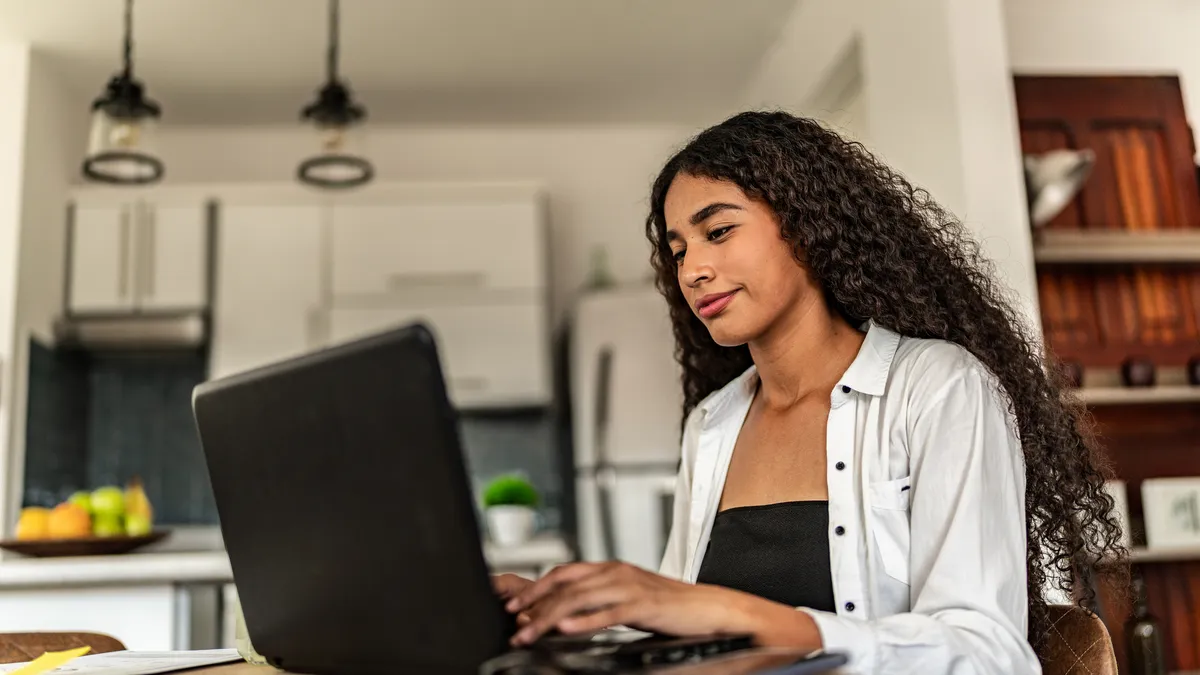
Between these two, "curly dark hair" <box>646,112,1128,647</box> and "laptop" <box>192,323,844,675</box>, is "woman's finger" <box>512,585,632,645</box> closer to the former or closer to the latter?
"laptop" <box>192,323,844,675</box>

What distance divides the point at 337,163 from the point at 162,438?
75.4 inches

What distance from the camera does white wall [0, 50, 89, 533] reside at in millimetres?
3701

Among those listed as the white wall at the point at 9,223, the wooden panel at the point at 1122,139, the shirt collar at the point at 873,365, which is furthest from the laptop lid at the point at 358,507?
the white wall at the point at 9,223

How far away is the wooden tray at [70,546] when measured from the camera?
114 inches

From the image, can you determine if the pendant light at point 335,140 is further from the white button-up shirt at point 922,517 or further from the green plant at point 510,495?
the white button-up shirt at point 922,517

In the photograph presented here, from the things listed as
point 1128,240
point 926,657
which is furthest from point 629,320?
point 926,657

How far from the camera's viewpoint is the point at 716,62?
4.30 meters

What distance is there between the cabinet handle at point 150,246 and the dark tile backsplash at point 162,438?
1.50 feet

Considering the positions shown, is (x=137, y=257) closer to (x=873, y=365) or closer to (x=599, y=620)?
(x=873, y=365)

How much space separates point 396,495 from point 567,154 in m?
4.31

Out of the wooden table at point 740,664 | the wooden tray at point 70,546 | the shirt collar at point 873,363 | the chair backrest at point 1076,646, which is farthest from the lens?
the wooden tray at point 70,546

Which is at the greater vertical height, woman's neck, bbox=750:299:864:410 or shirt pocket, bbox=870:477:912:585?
Answer: woman's neck, bbox=750:299:864:410

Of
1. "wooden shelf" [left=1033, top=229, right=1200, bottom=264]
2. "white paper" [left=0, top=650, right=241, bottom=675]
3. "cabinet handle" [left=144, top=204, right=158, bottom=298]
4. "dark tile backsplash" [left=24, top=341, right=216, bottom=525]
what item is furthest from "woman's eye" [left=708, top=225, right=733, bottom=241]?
"dark tile backsplash" [left=24, top=341, right=216, bottom=525]

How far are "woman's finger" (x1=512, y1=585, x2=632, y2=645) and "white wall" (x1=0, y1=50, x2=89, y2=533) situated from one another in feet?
11.4
